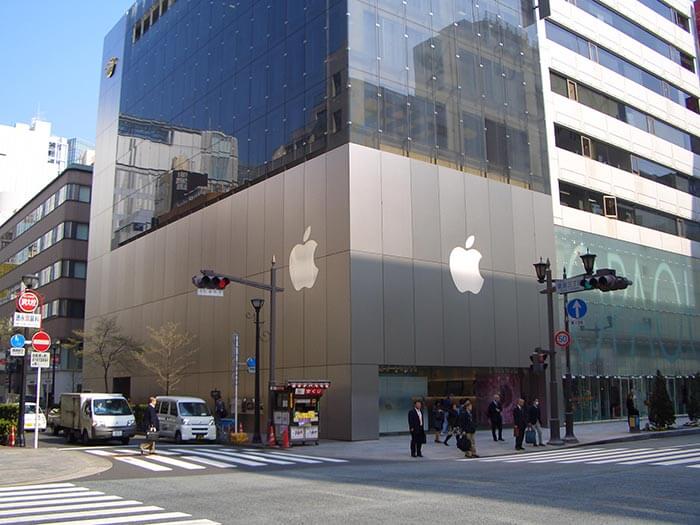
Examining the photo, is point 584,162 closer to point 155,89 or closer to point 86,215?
point 155,89

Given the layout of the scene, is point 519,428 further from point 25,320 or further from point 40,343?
point 25,320

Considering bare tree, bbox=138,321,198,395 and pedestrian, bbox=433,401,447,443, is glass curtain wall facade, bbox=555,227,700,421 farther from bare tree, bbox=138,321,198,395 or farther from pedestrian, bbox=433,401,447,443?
bare tree, bbox=138,321,198,395

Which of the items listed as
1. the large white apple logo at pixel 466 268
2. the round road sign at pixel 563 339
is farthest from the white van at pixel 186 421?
the round road sign at pixel 563 339

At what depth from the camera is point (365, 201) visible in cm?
3005

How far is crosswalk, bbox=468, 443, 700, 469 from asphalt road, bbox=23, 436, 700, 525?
0.15 m

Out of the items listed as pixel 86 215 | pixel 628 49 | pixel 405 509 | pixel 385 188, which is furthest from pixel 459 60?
pixel 86 215

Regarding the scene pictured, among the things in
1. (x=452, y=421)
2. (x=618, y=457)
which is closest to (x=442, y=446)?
A: (x=452, y=421)

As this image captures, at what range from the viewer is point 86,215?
219 feet

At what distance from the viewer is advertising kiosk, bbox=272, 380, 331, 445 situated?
25781mm

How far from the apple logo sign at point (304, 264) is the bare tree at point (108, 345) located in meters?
17.7

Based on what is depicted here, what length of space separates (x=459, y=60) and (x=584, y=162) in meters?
10.9

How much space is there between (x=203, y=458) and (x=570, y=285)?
46.3 feet

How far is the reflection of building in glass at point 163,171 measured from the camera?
40.8 m

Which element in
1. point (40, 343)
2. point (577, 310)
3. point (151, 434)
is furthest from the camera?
point (577, 310)
